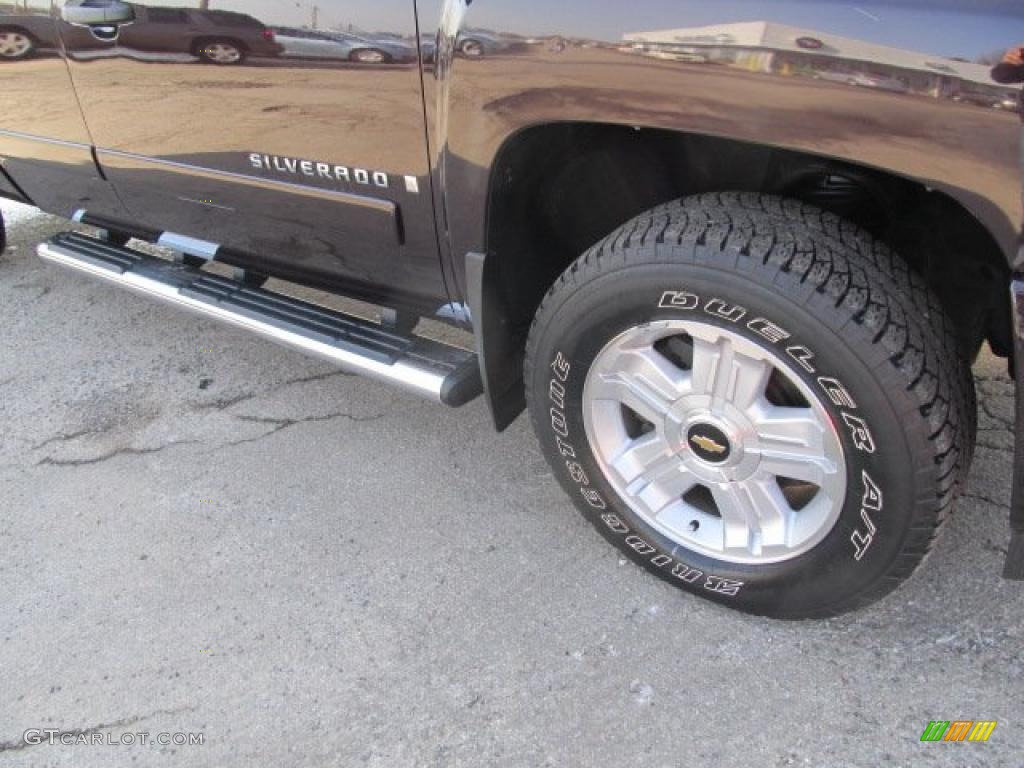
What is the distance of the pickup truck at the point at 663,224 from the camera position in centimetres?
154

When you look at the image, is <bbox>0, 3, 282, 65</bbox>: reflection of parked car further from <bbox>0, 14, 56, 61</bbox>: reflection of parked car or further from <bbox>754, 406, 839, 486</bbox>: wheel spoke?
<bbox>754, 406, 839, 486</bbox>: wheel spoke

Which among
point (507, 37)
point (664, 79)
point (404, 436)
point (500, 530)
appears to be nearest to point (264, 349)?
point (404, 436)

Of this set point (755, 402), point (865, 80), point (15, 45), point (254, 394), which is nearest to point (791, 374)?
point (755, 402)

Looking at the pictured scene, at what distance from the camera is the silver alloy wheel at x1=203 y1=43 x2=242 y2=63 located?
7.44 feet

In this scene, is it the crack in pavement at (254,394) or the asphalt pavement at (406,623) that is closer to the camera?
the asphalt pavement at (406,623)

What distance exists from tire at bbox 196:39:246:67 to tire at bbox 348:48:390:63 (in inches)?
15.3

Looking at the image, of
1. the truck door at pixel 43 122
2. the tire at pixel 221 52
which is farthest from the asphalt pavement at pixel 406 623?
the tire at pixel 221 52

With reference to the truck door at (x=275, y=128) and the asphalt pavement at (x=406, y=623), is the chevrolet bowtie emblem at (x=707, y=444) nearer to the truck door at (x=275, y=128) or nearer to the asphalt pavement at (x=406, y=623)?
the asphalt pavement at (x=406, y=623)

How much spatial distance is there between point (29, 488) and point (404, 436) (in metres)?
1.30

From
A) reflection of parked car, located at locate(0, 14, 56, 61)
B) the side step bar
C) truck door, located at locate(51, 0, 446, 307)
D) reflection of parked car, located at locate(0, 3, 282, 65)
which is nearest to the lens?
truck door, located at locate(51, 0, 446, 307)

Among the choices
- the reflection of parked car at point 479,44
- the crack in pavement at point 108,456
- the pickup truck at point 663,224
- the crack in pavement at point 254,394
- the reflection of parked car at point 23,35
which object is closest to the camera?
the pickup truck at point 663,224

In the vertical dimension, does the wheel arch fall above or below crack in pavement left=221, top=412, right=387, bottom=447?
above

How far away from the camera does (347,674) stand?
2.16m

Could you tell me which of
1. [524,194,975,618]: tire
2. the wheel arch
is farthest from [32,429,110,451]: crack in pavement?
[524,194,975,618]: tire
